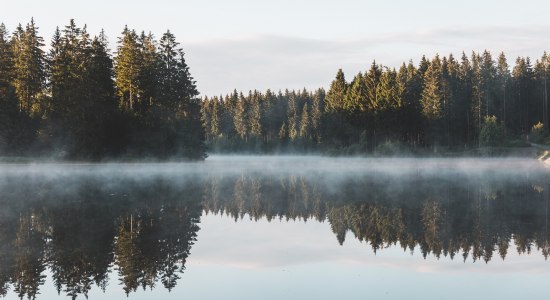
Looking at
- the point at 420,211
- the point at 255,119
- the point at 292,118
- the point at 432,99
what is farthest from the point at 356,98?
the point at 420,211

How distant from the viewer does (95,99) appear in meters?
76.6

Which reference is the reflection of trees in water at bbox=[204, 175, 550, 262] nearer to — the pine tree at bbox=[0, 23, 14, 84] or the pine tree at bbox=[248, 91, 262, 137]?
the pine tree at bbox=[0, 23, 14, 84]

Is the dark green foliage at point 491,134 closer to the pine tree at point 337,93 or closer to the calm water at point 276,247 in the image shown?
the pine tree at point 337,93

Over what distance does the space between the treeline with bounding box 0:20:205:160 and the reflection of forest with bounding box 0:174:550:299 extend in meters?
40.2

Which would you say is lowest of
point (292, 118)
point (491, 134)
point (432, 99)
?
point (491, 134)

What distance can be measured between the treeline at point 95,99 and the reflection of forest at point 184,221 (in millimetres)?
40236

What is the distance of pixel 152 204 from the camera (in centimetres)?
2641

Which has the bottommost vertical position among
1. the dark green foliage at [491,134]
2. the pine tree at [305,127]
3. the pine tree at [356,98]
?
the dark green foliage at [491,134]

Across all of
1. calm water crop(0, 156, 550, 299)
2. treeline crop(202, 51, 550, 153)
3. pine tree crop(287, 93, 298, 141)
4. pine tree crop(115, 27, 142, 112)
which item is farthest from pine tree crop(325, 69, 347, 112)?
calm water crop(0, 156, 550, 299)

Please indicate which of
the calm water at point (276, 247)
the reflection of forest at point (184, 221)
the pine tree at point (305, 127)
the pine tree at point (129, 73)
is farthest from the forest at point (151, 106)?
the calm water at point (276, 247)

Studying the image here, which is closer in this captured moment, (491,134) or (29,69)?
(29,69)

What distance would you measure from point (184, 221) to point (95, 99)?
59811mm

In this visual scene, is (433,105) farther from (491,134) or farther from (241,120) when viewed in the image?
(241,120)

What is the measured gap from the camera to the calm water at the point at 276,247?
11383 mm
